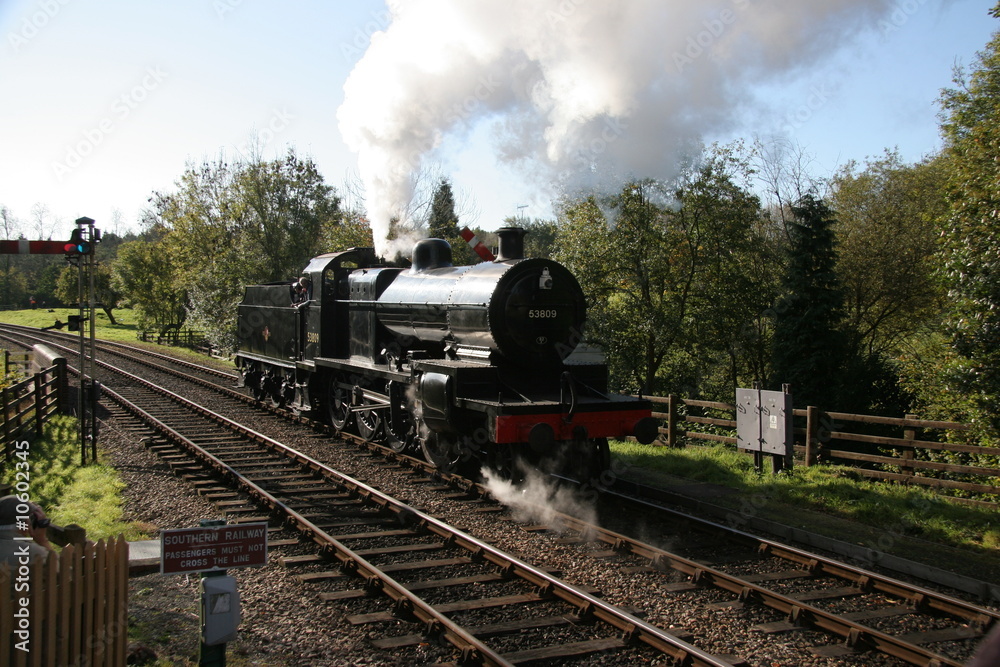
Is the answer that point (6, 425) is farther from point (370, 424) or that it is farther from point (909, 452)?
point (909, 452)

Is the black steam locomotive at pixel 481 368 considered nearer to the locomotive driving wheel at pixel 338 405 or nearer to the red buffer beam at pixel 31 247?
the locomotive driving wheel at pixel 338 405

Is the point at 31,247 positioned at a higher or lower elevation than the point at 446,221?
lower

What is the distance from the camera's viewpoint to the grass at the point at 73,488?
27.1 feet

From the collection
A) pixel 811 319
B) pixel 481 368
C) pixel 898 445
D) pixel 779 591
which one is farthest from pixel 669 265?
pixel 779 591

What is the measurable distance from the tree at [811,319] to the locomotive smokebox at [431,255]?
1334 centimetres

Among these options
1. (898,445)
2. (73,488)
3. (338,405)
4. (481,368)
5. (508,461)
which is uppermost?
(481,368)

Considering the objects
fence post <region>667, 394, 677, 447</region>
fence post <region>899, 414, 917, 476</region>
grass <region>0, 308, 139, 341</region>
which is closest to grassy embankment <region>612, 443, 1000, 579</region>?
fence post <region>899, 414, 917, 476</region>

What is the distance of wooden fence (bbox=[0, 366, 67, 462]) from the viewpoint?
39.0ft

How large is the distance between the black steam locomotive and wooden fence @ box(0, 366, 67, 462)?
519cm

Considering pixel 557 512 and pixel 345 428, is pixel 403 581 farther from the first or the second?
pixel 345 428

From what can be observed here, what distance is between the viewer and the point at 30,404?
14.2 meters

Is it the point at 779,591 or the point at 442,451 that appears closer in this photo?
the point at 779,591

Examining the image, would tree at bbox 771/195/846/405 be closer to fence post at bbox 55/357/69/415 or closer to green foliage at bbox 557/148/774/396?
green foliage at bbox 557/148/774/396

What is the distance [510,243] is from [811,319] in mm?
14396
